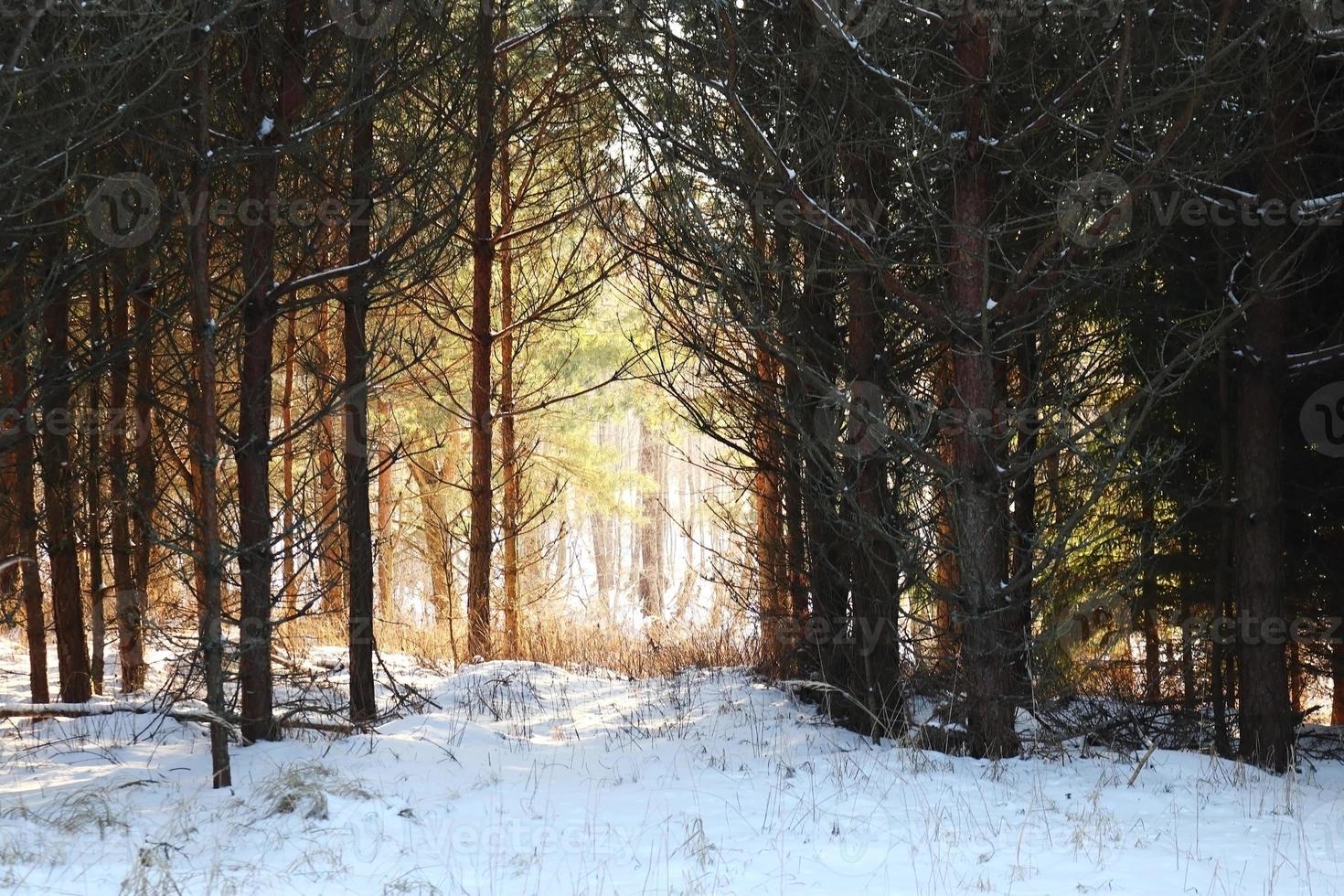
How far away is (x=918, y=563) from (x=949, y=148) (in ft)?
8.38

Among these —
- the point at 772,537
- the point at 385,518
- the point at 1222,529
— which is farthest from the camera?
the point at 385,518

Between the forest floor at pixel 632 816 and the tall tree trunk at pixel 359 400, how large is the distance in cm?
58

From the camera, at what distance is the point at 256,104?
707cm

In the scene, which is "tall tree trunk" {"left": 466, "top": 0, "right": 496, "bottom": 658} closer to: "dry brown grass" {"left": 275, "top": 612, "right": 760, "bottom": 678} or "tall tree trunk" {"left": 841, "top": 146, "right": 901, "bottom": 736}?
"dry brown grass" {"left": 275, "top": 612, "right": 760, "bottom": 678}

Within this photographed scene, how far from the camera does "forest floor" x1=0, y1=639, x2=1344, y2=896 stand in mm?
4668

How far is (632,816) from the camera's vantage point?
568 centimetres

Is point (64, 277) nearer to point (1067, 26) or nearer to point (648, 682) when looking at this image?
point (648, 682)

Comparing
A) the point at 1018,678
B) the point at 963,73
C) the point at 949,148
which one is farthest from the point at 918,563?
the point at 963,73

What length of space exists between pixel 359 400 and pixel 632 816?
12.0 ft

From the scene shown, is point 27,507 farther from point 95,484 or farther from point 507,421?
point 507,421

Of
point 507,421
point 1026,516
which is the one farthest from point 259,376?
point 507,421

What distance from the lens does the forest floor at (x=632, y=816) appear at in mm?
4668

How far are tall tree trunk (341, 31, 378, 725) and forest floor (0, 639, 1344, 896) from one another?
584 millimetres

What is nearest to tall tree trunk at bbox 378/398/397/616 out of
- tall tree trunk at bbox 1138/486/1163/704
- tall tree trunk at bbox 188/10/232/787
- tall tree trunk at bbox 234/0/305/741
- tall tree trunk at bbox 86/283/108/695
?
tall tree trunk at bbox 86/283/108/695
